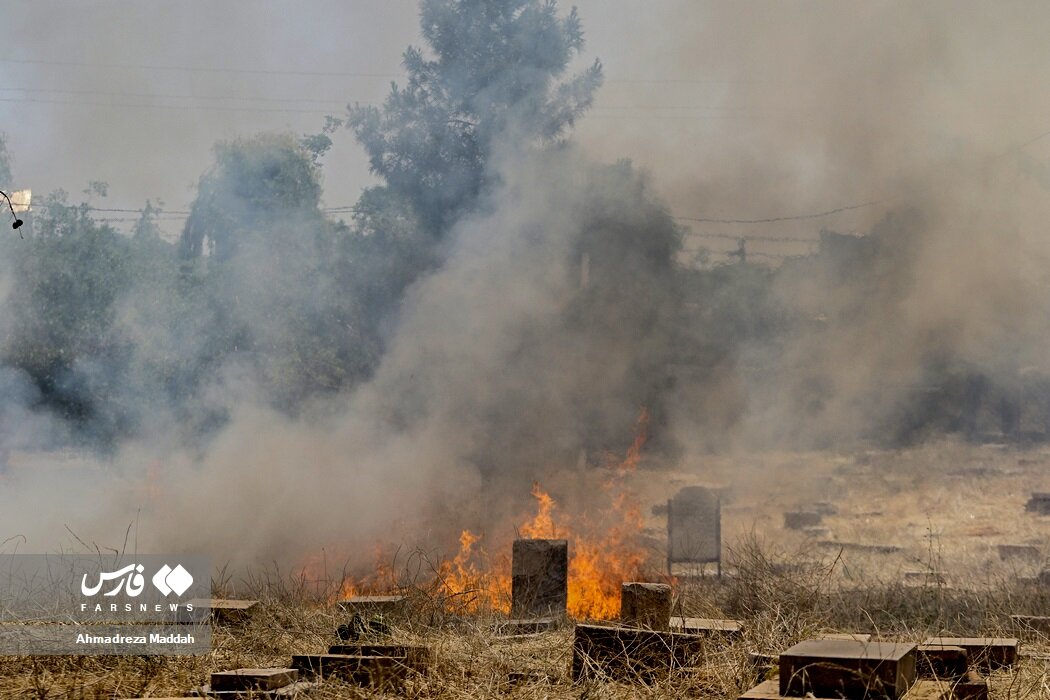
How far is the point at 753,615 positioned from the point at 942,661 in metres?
2.56

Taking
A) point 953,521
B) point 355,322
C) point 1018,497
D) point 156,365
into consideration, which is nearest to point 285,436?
point 355,322

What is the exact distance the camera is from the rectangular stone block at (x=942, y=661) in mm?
6953

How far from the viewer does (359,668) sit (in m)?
7.16

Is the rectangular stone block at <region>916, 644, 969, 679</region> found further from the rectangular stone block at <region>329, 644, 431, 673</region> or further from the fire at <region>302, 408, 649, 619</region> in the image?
the fire at <region>302, 408, 649, 619</region>

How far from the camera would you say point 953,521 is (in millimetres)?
17766

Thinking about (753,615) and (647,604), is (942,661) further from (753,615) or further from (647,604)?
(647,604)

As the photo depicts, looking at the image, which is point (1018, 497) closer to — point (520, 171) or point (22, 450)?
point (520, 171)

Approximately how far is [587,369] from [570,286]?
1214 mm

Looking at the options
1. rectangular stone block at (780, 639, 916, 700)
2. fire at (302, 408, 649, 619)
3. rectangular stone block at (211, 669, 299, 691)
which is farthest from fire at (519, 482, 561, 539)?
rectangular stone block at (780, 639, 916, 700)
